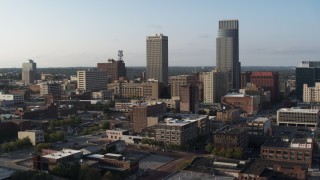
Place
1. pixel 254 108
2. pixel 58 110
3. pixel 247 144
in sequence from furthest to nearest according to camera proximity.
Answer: pixel 254 108
pixel 58 110
pixel 247 144

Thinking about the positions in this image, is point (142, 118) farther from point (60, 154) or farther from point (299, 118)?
point (299, 118)

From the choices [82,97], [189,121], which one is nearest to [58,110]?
[82,97]

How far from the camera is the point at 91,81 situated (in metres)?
94.4

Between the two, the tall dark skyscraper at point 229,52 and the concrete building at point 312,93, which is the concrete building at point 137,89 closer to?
the concrete building at point 312,93

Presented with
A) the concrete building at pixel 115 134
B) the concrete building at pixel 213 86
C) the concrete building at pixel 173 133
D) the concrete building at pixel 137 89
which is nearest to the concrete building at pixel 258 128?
the concrete building at pixel 173 133

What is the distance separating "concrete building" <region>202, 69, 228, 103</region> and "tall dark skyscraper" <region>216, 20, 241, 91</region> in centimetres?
2420

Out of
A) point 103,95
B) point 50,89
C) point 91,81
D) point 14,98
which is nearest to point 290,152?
point 14,98

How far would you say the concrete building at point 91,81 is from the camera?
308 feet

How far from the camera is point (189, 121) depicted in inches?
1813

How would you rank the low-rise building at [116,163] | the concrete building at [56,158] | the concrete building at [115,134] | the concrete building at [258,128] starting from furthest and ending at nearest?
the concrete building at [258,128], the concrete building at [115,134], the low-rise building at [116,163], the concrete building at [56,158]

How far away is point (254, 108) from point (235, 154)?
35.2m

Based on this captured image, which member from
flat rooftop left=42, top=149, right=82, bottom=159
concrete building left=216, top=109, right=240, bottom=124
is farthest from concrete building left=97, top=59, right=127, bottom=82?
flat rooftop left=42, top=149, right=82, bottom=159

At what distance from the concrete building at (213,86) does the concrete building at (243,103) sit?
728 centimetres

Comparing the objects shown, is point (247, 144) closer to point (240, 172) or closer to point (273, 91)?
point (240, 172)
